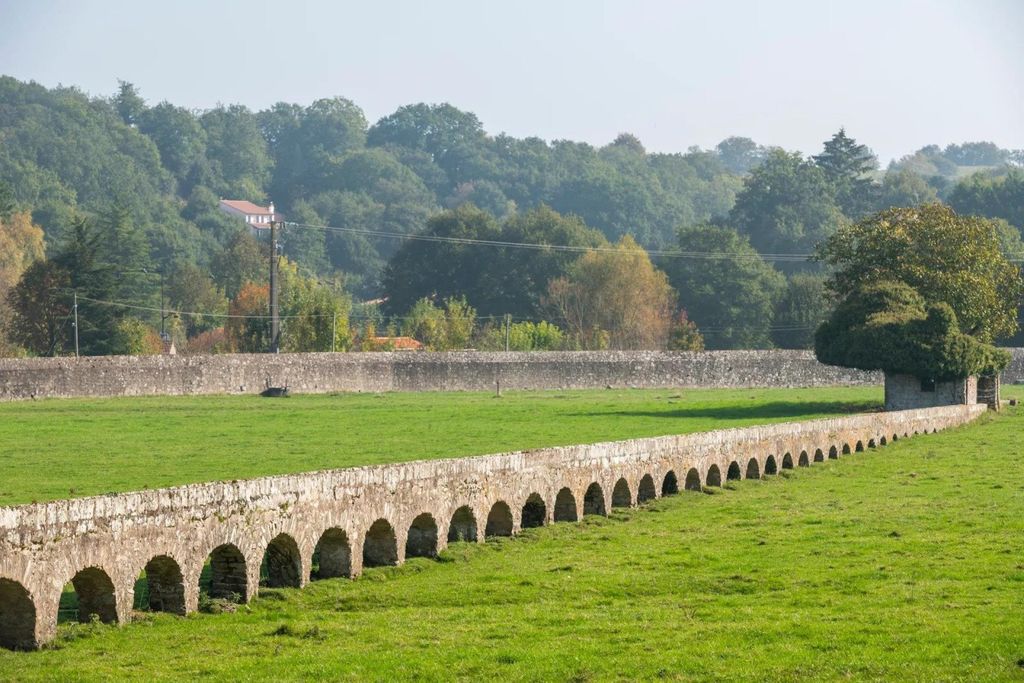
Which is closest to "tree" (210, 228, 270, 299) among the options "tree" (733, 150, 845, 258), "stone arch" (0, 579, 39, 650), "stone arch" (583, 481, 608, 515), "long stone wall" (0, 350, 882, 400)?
"tree" (733, 150, 845, 258)

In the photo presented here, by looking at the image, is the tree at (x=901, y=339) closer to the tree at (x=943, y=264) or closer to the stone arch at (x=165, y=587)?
the tree at (x=943, y=264)

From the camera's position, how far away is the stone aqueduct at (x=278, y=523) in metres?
17.0

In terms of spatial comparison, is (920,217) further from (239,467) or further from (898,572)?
(898,572)

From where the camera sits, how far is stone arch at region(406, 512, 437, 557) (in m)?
23.4

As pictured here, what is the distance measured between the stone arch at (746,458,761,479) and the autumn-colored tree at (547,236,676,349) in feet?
253

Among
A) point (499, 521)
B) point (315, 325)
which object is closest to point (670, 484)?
point (499, 521)

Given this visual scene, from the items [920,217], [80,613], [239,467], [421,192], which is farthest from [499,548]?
[421,192]

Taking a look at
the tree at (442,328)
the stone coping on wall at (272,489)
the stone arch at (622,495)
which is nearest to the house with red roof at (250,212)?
the tree at (442,328)

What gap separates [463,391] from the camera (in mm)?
79688

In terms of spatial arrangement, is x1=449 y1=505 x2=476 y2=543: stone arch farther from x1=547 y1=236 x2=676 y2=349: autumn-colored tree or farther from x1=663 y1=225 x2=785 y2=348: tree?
x1=663 y1=225 x2=785 y2=348: tree

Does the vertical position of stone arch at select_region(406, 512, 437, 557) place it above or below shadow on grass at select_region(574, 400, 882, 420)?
above

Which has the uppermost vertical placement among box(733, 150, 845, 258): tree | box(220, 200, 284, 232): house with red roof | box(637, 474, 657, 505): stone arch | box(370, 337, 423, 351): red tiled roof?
box(220, 200, 284, 232): house with red roof

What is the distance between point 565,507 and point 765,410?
124ft

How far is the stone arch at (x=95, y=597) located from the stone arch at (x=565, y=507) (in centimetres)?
1067
